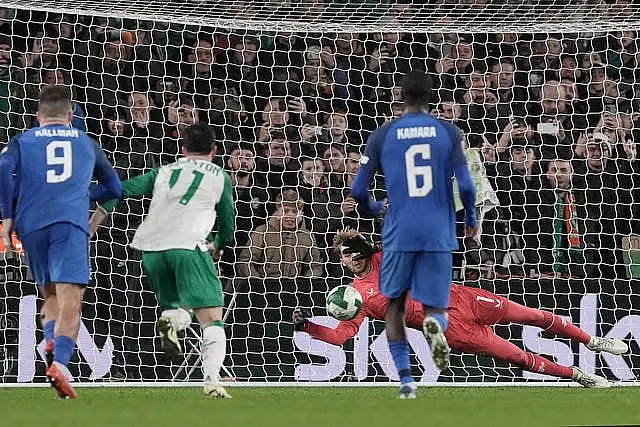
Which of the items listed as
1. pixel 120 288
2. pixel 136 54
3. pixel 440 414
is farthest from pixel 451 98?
pixel 440 414

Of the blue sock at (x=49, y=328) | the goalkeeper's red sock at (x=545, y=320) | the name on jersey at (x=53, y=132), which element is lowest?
the goalkeeper's red sock at (x=545, y=320)

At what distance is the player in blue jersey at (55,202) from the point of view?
8.43 metres

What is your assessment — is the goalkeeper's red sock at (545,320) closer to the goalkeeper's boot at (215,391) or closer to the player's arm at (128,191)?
the goalkeeper's boot at (215,391)

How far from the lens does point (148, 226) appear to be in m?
8.94

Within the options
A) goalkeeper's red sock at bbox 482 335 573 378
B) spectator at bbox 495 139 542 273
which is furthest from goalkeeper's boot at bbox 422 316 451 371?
spectator at bbox 495 139 542 273

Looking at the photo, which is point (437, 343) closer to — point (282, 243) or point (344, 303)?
point (344, 303)

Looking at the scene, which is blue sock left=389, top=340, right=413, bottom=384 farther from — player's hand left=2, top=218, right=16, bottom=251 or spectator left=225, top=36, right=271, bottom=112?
spectator left=225, top=36, right=271, bottom=112

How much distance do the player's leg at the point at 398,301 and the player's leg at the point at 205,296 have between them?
1.05m

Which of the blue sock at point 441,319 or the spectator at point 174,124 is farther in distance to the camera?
the spectator at point 174,124

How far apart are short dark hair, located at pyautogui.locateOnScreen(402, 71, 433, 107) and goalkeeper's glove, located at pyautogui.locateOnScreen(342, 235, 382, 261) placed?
2600mm

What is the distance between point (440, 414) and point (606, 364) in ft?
18.9

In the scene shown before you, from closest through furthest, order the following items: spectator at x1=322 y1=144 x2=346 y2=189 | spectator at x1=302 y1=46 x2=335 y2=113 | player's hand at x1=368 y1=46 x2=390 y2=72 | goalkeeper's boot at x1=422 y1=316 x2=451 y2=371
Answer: goalkeeper's boot at x1=422 y1=316 x2=451 y2=371 < spectator at x1=322 y1=144 x2=346 y2=189 < spectator at x1=302 y1=46 x2=335 y2=113 < player's hand at x1=368 y1=46 x2=390 y2=72

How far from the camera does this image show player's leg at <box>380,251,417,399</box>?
851cm

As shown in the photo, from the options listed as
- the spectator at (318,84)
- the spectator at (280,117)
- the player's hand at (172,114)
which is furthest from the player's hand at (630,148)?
the player's hand at (172,114)
